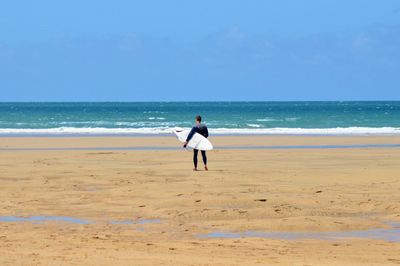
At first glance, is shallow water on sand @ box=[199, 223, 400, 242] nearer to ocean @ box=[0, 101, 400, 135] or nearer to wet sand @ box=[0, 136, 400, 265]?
wet sand @ box=[0, 136, 400, 265]

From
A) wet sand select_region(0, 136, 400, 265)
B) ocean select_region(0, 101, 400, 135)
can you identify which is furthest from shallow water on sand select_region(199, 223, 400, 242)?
ocean select_region(0, 101, 400, 135)

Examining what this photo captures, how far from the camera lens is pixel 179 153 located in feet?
95.1

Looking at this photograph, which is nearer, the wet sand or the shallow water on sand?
the wet sand

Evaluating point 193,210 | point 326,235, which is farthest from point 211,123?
point 326,235

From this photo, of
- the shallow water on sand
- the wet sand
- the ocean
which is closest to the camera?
the wet sand

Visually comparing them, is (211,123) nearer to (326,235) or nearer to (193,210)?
(193,210)

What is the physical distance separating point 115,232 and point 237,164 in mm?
12672

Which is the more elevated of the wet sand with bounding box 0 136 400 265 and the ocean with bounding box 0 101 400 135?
the wet sand with bounding box 0 136 400 265

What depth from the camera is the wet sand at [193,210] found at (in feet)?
31.9

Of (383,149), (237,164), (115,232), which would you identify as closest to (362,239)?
(115,232)

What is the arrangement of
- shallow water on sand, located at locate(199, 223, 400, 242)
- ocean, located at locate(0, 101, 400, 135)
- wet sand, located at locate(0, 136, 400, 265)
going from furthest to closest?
ocean, located at locate(0, 101, 400, 135)
shallow water on sand, located at locate(199, 223, 400, 242)
wet sand, located at locate(0, 136, 400, 265)

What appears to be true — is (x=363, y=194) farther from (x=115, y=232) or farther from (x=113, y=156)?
(x=113, y=156)

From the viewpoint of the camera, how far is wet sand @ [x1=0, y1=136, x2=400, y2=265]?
972 centimetres

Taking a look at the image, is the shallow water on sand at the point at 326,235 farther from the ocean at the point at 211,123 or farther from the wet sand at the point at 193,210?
the ocean at the point at 211,123
